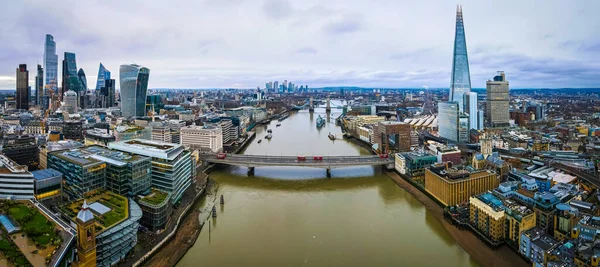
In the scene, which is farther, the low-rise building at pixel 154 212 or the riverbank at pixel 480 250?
the low-rise building at pixel 154 212

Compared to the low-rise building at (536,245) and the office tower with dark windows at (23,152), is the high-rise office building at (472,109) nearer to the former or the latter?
the low-rise building at (536,245)

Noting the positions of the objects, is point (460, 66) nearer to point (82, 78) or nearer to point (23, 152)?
point (23, 152)

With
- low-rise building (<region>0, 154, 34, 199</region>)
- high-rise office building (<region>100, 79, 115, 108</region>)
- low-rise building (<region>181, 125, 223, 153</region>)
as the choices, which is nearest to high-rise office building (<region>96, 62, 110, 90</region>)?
high-rise office building (<region>100, 79, 115, 108</region>)

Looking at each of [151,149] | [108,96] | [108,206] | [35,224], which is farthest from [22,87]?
[35,224]

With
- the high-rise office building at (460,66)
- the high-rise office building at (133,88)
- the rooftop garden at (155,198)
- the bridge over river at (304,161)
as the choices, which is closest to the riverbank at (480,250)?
→ the bridge over river at (304,161)

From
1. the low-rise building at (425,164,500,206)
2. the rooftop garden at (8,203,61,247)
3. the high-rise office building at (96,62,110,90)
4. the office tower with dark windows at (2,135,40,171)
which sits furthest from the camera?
the high-rise office building at (96,62,110,90)

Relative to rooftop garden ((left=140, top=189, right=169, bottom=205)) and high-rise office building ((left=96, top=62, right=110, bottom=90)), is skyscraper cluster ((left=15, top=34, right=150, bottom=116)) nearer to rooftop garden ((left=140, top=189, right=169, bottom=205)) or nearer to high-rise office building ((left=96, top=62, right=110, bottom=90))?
high-rise office building ((left=96, top=62, right=110, bottom=90))
